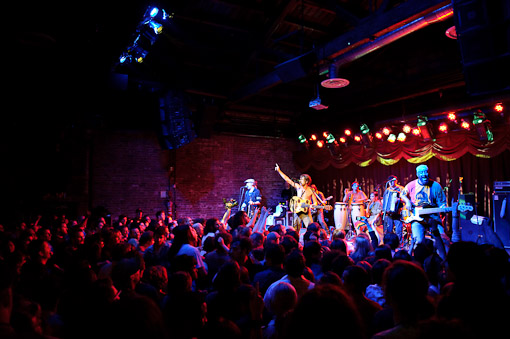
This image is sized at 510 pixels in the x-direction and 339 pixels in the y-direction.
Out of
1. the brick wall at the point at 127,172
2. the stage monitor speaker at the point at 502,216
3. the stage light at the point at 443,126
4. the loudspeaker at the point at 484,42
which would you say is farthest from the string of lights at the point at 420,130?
the loudspeaker at the point at 484,42

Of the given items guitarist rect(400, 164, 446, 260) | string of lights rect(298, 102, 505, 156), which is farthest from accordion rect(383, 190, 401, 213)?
string of lights rect(298, 102, 505, 156)

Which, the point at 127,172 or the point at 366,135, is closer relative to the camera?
the point at 127,172

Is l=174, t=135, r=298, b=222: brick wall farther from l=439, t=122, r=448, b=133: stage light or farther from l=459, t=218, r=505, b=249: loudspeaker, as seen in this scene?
l=459, t=218, r=505, b=249: loudspeaker

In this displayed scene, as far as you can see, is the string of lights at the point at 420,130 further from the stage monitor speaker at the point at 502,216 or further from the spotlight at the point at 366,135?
the stage monitor speaker at the point at 502,216

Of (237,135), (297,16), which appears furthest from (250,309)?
(237,135)

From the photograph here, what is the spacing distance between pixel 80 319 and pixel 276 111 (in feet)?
40.9

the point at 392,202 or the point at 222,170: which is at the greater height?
the point at 222,170

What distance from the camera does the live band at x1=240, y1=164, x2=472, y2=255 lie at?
246 inches

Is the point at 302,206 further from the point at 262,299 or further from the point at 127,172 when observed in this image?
the point at 262,299

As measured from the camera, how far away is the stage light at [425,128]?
1009 cm

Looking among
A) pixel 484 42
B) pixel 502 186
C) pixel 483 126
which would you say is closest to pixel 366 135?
pixel 483 126

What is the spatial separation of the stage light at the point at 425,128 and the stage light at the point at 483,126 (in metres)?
1.16

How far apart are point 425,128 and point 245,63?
555 cm

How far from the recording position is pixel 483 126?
9.19 meters
